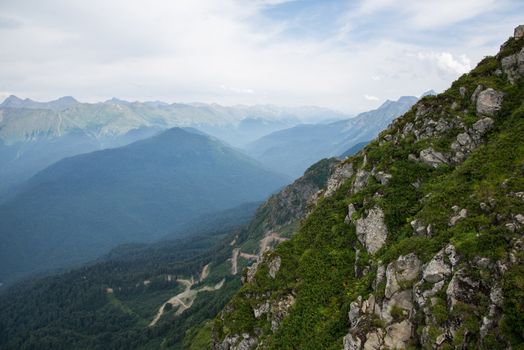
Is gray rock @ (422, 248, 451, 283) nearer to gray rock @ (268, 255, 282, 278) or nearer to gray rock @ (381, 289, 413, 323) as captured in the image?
gray rock @ (381, 289, 413, 323)

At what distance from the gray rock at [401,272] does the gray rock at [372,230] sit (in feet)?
20.5

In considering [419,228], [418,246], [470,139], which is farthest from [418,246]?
[470,139]

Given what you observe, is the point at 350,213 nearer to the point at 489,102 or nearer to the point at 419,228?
the point at 419,228

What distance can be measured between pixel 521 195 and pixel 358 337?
626 inches

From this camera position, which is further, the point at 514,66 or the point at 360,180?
the point at 360,180

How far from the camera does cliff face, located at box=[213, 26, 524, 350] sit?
25.2m

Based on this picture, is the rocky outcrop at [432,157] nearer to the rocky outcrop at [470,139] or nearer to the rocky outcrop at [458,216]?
the rocky outcrop at [470,139]

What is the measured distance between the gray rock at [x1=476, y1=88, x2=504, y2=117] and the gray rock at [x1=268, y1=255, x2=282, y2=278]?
92.4ft

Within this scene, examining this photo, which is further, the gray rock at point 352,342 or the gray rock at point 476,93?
the gray rock at point 476,93

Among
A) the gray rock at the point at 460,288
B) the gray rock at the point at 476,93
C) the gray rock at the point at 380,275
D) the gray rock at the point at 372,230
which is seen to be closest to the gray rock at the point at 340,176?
the gray rock at the point at 372,230

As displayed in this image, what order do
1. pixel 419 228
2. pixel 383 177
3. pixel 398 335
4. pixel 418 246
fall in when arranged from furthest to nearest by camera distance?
1. pixel 383 177
2. pixel 419 228
3. pixel 418 246
4. pixel 398 335

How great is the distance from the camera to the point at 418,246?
3123 centimetres

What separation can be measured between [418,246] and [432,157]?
14.2 meters

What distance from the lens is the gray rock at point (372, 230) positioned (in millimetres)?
38188
